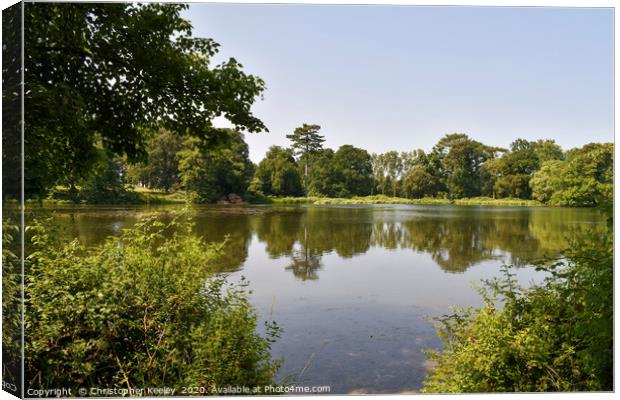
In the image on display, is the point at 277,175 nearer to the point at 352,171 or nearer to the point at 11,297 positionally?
the point at 352,171

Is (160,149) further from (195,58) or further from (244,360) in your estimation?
(244,360)

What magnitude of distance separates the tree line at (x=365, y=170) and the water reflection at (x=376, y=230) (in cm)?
19

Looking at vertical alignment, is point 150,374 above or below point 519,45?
below

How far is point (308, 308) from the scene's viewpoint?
14.8ft

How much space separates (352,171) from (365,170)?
14cm

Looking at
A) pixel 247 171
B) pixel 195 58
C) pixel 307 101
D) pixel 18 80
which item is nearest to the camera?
pixel 18 80

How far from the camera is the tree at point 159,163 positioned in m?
4.12

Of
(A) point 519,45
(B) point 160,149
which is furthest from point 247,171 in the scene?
(A) point 519,45

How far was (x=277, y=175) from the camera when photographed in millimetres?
4750

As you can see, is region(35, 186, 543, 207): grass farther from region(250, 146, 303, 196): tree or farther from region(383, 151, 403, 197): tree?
region(383, 151, 403, 197): tree

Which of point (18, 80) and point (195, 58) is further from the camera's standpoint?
point (195, 58)

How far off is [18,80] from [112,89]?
689mm

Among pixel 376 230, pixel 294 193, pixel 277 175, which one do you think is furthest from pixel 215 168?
pixel 376 230

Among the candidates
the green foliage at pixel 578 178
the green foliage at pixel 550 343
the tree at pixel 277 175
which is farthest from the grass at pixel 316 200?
the green foliage at pixel 550 343
